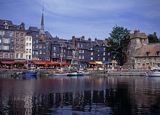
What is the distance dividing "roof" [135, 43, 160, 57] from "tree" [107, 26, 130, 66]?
6.72m

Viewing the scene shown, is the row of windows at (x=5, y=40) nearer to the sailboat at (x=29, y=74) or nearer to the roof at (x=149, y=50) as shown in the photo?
the sailboat at (x=29, y=74)

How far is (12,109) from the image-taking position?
101ft

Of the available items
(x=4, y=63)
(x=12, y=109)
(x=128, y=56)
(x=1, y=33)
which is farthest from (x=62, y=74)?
(x=12, y=109)

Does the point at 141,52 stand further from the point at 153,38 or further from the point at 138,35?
the point at 153,38

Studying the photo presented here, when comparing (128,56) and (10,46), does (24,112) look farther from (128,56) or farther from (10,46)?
(128,56)

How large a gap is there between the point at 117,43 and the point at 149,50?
12.9 metres

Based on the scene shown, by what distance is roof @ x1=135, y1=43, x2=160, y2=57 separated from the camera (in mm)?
122188

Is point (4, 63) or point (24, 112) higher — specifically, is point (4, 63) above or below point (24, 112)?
above

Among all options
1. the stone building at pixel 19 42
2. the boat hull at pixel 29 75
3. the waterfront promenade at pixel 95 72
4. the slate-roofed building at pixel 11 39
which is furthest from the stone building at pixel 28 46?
the boat hull at pixel 29 75

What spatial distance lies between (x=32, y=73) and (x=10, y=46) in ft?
88.5

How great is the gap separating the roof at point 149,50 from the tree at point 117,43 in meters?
6.72

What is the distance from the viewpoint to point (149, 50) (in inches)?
4904

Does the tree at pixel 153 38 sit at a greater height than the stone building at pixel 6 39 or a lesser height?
greater

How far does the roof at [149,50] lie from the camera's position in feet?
401
